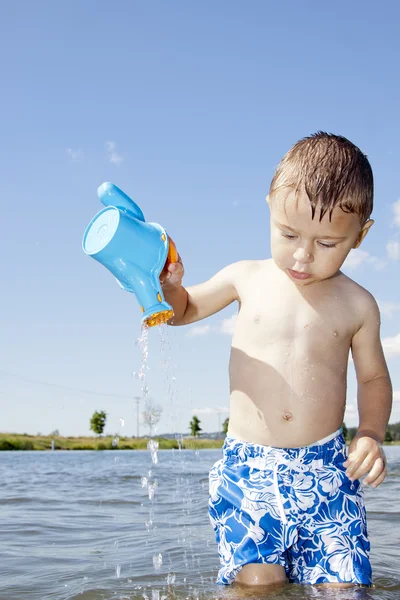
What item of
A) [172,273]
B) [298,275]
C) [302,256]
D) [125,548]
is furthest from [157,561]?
[302,256]

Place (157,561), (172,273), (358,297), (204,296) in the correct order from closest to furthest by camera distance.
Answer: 1. (172,273)
2. (358,297)
3. (204,296)
4. (157,561)

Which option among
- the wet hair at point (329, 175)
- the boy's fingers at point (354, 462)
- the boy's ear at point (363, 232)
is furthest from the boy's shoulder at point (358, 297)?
the boy's fingers at point (354, 462)

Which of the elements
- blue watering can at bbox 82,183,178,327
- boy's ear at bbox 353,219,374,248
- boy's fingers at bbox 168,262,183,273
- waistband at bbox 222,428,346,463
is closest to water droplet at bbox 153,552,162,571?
waistband at bbox 222,428,346,463

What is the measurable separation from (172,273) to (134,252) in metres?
0.23

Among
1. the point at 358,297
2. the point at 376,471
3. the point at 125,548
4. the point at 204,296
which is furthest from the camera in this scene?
the point at 125,548

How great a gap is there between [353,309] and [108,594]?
163cm

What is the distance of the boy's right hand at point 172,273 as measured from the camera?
9.44ft

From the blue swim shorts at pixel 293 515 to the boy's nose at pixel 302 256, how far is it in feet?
2.40

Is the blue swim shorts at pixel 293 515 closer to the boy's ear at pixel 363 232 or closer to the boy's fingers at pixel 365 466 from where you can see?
the boy's fingers at pixel 365 466

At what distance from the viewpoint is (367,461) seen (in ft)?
8.52

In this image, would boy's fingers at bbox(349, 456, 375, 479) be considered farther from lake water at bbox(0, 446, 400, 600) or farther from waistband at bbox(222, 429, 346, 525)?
lake water at bbox(0, 446, 400, 600)

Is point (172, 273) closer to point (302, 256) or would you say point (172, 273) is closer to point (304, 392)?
point (302, 256)

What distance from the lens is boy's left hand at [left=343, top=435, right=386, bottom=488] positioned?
2.56 metres

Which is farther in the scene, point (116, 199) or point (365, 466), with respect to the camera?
point (116, 199)
